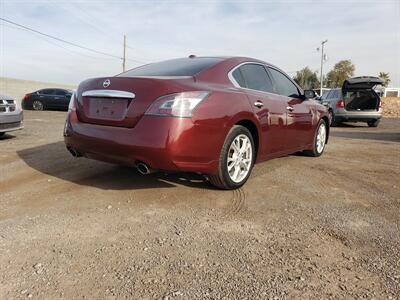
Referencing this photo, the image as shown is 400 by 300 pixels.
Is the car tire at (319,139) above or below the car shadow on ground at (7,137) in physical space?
above

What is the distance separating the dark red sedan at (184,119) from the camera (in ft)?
11.1

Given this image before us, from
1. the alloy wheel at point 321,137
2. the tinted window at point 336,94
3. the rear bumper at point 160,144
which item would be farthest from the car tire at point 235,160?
the tinted window at point 336,94

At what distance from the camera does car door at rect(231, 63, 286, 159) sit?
14.0 ft

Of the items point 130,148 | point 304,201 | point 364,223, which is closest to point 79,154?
point 130,148

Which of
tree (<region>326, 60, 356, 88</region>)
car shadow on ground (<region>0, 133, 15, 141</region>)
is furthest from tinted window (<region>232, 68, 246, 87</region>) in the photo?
tree (<region>326, 60, 356, 88</region>)

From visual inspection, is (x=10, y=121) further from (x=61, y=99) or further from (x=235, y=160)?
(x=61, y=99)

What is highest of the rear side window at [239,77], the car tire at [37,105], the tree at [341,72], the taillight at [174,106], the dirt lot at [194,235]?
the tree at [341,72]

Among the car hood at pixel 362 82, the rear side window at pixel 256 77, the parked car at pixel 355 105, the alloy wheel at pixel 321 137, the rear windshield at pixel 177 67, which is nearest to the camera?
the rear windshield at pixel 177 67

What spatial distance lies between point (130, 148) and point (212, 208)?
3.13 feet

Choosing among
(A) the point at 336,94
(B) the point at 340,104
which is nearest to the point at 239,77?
(B) the point at 340,104

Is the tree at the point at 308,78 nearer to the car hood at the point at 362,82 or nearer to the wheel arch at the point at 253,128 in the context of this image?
the car hood at the point at 362,82

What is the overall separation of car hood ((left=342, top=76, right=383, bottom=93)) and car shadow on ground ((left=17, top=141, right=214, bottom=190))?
1014cm

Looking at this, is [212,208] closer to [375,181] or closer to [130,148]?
[130,148]

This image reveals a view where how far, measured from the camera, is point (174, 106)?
3367 millimetres
